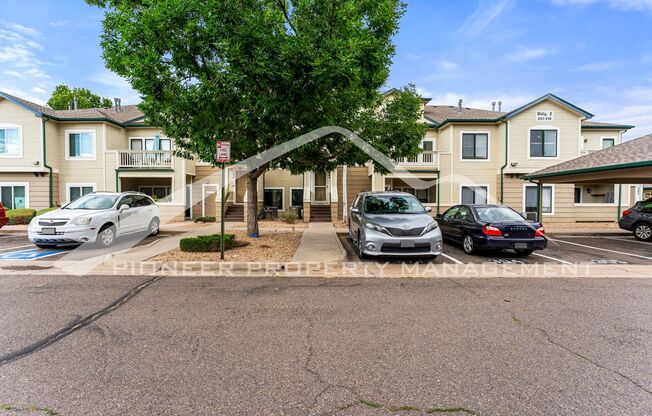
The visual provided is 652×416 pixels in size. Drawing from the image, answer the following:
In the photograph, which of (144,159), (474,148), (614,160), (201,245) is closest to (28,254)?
(201,245)

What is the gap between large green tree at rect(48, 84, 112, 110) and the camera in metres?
40.4

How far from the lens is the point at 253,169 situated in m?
10.9

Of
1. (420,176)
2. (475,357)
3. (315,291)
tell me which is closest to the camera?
(475,357)

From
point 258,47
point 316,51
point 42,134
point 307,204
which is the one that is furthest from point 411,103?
point 42,134

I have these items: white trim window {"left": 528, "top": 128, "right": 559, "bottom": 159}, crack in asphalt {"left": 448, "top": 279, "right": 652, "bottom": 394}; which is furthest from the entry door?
crack in asphalt {"left": 448, "top": 279, "right": 652, "bottom": 394}

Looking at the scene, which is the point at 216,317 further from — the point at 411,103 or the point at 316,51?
the point at 411,103

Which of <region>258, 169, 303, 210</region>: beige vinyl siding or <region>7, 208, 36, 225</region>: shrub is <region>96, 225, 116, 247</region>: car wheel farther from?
<region>258, 169, 303, 210</region>: beige vinyl siding

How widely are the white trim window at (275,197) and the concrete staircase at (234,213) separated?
5.99ft

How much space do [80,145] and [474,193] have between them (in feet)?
76.3

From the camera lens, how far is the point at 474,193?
20031mm

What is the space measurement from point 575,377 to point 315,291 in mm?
3698

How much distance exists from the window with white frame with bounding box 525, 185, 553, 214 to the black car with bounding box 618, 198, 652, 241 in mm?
5922

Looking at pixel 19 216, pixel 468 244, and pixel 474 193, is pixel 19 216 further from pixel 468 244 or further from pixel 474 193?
pixel 474 193

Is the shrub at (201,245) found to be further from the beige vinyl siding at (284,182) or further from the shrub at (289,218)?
the beige vinyl siding at (284,182)
